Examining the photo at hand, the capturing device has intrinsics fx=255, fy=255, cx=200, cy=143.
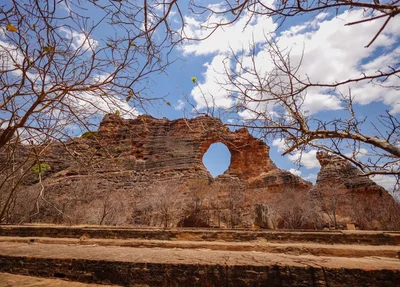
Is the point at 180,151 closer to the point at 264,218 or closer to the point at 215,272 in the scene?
the point at 264,218

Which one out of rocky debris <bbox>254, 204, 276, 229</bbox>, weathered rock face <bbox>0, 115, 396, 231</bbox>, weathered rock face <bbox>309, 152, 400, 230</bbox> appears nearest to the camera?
rocky debris <bbox>254, 204, 276, 229</bbox>

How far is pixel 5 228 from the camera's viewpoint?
20.8ft

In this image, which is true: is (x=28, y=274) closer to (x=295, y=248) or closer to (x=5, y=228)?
(x=295, y=248)

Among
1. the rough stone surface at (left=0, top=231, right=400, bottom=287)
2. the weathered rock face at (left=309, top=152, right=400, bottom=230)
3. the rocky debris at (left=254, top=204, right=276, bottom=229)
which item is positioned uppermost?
the weathered rock face at (left=309, top=152, right=400, bottom=230)

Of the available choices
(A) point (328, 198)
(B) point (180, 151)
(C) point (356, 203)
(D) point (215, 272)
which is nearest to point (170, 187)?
(B) point (180, 151)

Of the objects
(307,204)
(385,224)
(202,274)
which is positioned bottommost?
(202,274)

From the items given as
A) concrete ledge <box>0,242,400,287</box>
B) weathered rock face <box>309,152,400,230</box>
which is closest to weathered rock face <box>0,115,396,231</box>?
weathered rock face <box>309,152,400,230</box>

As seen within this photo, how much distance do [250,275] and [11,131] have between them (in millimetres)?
3014

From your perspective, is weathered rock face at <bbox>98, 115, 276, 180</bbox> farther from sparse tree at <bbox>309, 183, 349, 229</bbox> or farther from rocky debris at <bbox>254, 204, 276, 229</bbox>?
rocky debris at <bbox>254, 204, 276, 229</bbox>

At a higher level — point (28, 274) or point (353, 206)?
point (353, 206)

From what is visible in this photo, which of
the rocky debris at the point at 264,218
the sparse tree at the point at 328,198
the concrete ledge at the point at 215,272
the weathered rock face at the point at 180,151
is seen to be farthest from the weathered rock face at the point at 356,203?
the concrete ledge at the point at 215,272

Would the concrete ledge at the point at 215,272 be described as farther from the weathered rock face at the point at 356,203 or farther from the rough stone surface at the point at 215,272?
the weathered rock face at the point at 356,203

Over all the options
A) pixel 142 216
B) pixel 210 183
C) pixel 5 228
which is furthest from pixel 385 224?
pixel 5 228

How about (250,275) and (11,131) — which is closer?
(250,275)
